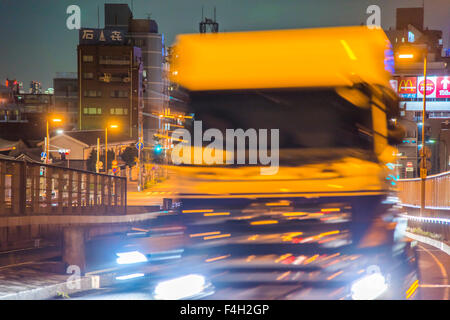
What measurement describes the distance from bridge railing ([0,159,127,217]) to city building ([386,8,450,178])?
10.7 metres

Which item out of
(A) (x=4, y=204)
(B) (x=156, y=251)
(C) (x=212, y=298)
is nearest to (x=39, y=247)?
(A) (x=4, y=204)

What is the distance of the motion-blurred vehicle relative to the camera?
8281 millimetres

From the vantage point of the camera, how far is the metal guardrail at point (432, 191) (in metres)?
23.3

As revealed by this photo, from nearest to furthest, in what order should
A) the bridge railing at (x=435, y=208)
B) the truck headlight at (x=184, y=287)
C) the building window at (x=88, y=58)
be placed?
the truck headlight at (x=184, y=287)
the bridge railing at (x=435, y=208)
the building window at (x=88, y=58)

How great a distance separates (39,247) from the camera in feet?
56.0

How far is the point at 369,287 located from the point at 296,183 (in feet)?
6.22

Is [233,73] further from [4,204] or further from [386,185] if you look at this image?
[4,204]

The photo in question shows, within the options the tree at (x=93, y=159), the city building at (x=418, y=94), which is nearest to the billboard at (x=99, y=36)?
the tree at (x=93, y=159)

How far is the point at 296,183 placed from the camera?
8.27 metres

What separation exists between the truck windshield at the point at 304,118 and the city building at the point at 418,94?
7.68ft

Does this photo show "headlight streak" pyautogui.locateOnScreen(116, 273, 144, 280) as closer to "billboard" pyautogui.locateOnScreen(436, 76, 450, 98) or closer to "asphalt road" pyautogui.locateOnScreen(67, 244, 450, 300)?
"asphalt road" pyautogui.locateOnScreen(67, 244, 450, 300)

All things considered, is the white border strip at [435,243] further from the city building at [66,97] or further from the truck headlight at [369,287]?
the city building at [66,97]

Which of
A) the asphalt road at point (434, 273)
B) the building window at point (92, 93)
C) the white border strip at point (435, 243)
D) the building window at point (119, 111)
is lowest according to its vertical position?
the white border strip at point (435, 243)
